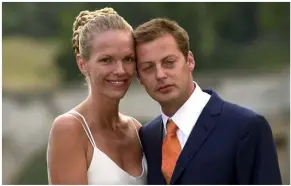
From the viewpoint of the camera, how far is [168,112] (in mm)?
2561

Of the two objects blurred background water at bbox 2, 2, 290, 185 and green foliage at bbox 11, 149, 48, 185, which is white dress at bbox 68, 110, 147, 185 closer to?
green foliage at bbox 11, 149, 48, 185

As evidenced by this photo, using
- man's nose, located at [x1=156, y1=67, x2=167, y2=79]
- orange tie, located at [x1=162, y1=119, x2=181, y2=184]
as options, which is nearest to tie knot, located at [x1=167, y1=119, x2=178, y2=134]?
orange tie, located at [x1=162, y1=119, x2=181, y2=184]

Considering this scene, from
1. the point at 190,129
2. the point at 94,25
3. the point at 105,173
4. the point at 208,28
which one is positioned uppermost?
the point at 94,25

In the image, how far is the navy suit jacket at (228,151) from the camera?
2.32m

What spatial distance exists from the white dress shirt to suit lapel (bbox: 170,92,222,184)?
0.03m

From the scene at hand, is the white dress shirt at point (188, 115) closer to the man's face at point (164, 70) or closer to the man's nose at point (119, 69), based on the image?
the man's face at point (164, 70)

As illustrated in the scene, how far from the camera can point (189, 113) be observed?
251cm

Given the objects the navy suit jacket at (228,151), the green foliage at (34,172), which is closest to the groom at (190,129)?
the navy suit jacket at (228,151)

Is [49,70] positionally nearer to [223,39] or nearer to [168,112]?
[223,39]

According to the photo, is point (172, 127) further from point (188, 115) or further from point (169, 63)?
point (169, 63)

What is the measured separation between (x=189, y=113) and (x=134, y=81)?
8397 mm

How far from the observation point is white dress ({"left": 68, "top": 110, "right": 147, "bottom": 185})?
8.61 ft

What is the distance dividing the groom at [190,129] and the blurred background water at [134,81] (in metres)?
7.84

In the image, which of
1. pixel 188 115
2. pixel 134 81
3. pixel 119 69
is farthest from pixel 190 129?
pixel 134 81
